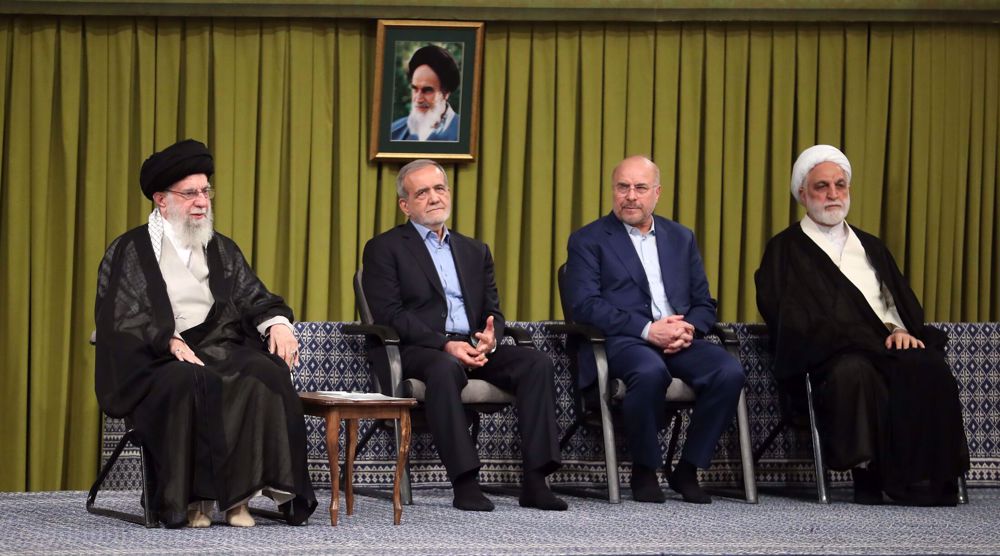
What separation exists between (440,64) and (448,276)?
170 centimetres

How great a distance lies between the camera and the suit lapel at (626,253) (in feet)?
18.4

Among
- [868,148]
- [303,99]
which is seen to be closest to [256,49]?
[303,99]

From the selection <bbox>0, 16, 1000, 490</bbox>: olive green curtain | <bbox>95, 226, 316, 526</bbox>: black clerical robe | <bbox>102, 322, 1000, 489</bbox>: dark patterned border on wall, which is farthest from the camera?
<bbox>0, 16, 1000, 490</bbox>: olive green curtain

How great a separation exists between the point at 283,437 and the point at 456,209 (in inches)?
110

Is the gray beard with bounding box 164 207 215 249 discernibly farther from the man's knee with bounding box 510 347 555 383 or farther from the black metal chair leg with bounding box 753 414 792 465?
the black metal chair leg with bounding box 753 414 792 465

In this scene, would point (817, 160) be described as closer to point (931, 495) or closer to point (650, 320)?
point (650, 320)

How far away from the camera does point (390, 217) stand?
6957mm

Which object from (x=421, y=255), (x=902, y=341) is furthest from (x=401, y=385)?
(x=902, y=341)

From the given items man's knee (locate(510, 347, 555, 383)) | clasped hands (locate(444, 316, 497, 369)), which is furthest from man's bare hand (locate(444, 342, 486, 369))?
man's knee (locate(510, 347, 555, 383))

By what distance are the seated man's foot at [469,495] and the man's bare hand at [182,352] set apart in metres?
1.05

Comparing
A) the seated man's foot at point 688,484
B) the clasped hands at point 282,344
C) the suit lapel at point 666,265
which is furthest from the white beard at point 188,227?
the seated man's foot at point 688,484

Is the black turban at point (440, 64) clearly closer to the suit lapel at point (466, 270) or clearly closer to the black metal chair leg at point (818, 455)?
the suit lapel at point (466, 270)

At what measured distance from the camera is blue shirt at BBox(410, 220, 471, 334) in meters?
5.48

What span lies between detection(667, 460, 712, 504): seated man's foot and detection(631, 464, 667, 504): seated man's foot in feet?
0.28
